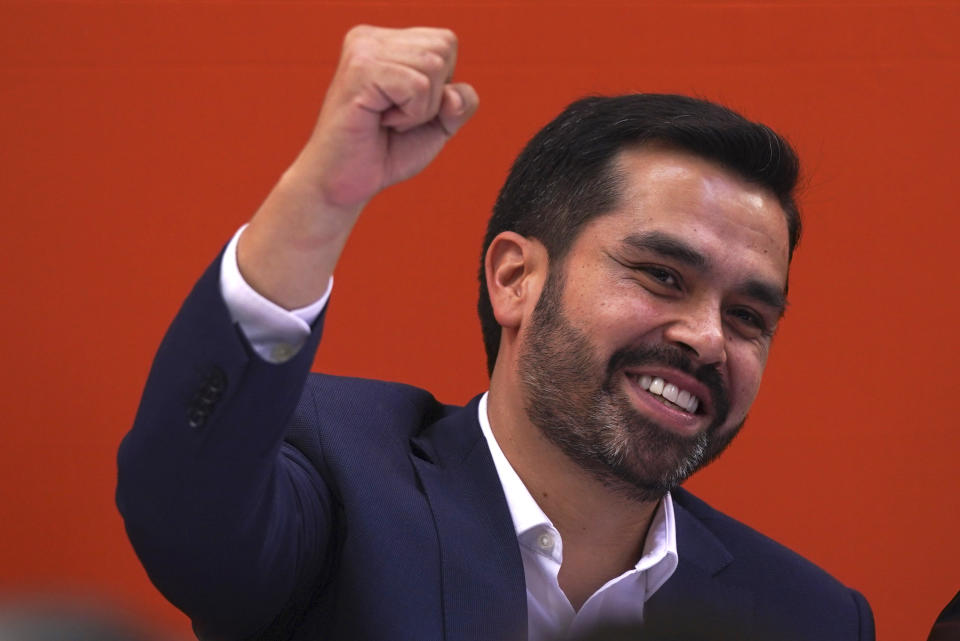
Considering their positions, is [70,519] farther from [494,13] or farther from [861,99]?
[861,99]

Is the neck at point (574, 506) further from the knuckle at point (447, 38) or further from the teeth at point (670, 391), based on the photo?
the knuckle at point (447, 38)

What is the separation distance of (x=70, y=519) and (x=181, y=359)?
1085 millimetres

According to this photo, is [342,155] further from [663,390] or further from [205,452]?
[663,390]

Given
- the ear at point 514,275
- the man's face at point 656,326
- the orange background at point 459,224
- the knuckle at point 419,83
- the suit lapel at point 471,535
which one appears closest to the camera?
the knuckle at point 419,83

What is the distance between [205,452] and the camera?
0.93 m

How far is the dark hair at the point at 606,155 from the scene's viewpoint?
1376 millimetres

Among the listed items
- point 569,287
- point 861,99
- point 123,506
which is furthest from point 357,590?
point 861,99

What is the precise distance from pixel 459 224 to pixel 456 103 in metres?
0.95

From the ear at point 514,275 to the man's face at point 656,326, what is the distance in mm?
32

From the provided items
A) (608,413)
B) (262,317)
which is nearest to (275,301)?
(262,317)

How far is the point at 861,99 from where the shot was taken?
191 cm

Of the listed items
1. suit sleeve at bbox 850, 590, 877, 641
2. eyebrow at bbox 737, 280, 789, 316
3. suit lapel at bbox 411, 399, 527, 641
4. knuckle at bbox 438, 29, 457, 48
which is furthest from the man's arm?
suit sleeve at bbox 850, 590, 877, 641

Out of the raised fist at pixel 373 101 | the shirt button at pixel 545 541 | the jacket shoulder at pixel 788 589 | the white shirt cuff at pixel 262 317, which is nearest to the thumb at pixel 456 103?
the raised fist at pixel 373 101

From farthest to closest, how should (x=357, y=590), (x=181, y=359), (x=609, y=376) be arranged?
(x=609, y=376)
(x=357, y=590)
(x=181, y=359)
